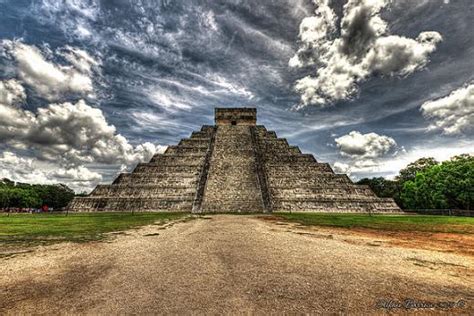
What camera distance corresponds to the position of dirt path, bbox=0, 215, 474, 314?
3.55 meters

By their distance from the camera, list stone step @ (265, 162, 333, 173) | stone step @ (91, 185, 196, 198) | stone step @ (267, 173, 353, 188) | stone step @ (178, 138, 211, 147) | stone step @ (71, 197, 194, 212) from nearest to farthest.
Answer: stone step @ (71, 197, 194, 212) → stone step @ (91, 185, 196, 198) → stone step @ (267, 173, 353, 188) → stone step @ (265, 162, 333, 173) → stone step @ (178, 138, 211, 147)

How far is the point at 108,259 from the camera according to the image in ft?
19.6

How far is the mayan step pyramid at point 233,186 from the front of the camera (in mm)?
23812

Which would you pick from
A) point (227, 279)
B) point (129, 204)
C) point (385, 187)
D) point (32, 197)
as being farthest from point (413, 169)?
point (32, 197)

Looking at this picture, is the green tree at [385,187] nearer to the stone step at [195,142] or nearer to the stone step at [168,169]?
the stone step at [195,142]

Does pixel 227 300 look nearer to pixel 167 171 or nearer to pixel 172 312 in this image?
pixel 172 312

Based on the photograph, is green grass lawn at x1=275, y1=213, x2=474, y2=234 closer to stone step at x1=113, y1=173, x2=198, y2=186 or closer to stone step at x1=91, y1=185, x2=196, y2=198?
stone step at x1=91, y1=185, x2=196, y2=198

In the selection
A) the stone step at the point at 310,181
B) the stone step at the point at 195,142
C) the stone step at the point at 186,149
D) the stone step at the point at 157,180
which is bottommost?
the stone step at the point at 157,180

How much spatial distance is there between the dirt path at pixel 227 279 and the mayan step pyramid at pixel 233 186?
15.9m

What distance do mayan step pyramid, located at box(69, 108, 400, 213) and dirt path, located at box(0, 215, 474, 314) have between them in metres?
15.9

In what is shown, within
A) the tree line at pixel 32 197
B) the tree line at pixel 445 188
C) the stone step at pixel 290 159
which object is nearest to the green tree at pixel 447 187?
the tree line at pixel 445 188

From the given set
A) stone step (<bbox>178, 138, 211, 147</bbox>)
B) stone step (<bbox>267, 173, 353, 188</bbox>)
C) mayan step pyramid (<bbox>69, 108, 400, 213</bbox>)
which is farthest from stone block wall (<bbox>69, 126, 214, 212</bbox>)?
stone step (<bbox>267, 173, 353, 188</bbox>)

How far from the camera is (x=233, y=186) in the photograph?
1020 inches

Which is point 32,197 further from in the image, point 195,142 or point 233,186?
point 233,186
